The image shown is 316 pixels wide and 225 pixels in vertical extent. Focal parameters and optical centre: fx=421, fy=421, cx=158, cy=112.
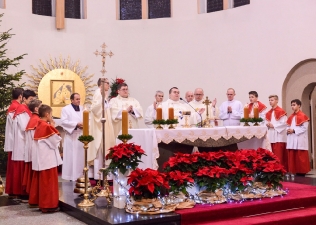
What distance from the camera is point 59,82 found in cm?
1211

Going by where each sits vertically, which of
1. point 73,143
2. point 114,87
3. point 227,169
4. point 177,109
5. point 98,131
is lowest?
point 227,169

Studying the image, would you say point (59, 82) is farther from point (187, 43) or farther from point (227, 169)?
point (227, 169)

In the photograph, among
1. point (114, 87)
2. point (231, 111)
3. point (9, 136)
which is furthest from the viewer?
point (114, 87)

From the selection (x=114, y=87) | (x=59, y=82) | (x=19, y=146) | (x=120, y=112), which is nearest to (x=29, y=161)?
(x=19, y=146)

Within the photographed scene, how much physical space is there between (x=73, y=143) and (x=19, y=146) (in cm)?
174

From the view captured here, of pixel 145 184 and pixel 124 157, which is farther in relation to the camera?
pixel 124 157

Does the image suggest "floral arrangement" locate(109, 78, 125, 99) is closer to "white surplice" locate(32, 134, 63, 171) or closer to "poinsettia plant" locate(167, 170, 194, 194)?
"white surplice" locate(32, 134, 63, 171)

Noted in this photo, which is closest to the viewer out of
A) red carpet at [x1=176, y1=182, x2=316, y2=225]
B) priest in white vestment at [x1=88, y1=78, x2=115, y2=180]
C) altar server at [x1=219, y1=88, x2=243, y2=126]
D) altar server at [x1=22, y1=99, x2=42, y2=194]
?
red carpet at [x1=176, y1=182, x2=316, y2=225]

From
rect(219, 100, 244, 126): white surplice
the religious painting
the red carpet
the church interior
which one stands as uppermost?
the church interior

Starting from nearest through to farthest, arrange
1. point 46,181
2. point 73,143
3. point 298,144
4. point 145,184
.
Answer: point 145,184
point 46,181
point 73,143
point 298,144

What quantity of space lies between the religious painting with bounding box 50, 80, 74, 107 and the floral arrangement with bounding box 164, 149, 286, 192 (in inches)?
259

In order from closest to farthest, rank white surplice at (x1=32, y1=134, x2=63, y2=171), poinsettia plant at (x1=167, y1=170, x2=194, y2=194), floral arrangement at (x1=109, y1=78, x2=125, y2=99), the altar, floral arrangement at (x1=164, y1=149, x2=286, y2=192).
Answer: poinsettia plant at (x1=167, y1=170, x2=194, y2=194) < floral arrangement at (x1=164, y1=149, x2=286, y2=192) < white surplice at (x1=32, y1=134, x2=63, y2=171) < the altar < floral arrangement at (x1=109, y1=78, x2=125, y2=99)

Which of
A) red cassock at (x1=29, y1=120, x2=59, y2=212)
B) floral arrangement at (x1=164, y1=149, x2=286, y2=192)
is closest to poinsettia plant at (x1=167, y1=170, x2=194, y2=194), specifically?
floral arrangement at (x1=164, y1=149, x2=286, y2=192)

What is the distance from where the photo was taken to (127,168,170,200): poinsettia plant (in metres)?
5.27
